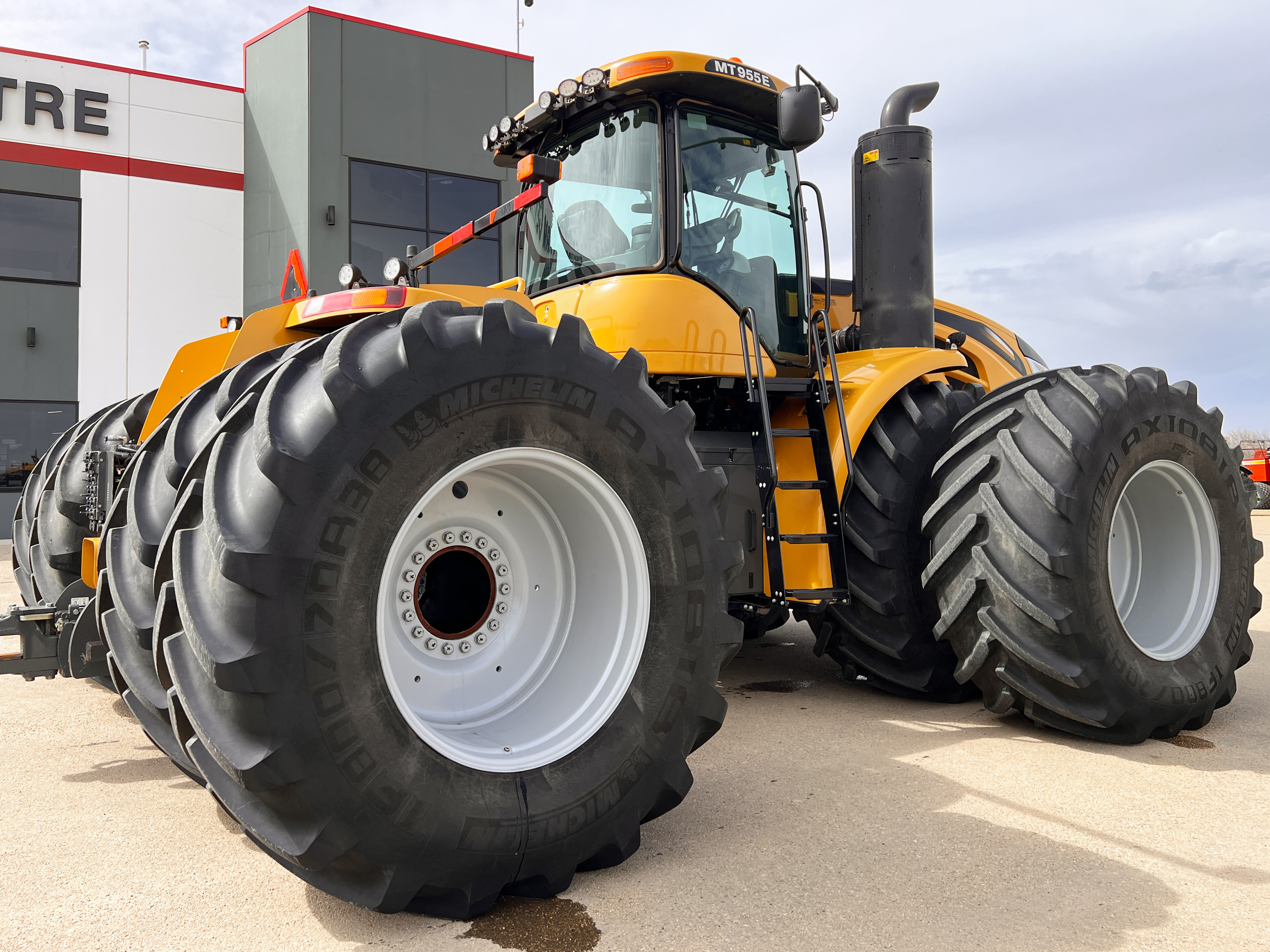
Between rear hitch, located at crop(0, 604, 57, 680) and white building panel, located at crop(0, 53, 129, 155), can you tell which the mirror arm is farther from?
white building panel, located at crop(0, 53, 129, 155)

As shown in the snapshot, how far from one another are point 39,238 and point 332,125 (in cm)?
473

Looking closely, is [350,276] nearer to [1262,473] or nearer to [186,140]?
[186,140]

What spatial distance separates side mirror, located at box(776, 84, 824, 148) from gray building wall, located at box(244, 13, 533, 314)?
38.7ft

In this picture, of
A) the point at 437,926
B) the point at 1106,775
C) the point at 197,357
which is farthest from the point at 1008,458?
the point at 197,357

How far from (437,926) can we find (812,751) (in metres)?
1.86

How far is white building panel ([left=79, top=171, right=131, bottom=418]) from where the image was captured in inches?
588

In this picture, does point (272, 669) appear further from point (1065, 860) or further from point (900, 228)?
point (900, 228)

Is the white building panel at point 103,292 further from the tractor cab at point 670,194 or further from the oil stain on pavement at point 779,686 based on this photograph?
the oil stain on pavement at point 779,686

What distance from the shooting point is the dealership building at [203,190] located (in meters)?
14.7

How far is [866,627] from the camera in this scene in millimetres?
4477

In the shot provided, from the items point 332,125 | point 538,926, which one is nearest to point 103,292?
point 332,125

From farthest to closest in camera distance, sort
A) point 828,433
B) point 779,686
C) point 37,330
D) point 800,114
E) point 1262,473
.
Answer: point 1262,473, point 37,330, point 779,686, point 828,433, point 800,114

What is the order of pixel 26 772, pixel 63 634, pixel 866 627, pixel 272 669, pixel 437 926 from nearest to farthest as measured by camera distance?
1. pixel 272 669
2. pixel 437 926
3. pixel 63 634
4. pixel 26 772
5. pixel 866 627

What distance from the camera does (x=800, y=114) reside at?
4.00 m
